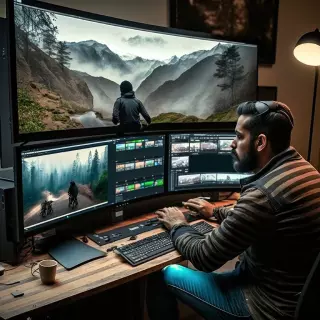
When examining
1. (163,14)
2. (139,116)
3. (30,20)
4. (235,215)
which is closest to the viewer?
(235,215)

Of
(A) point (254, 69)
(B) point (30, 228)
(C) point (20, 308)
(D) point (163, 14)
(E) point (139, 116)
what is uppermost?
(D) point (163, 14)

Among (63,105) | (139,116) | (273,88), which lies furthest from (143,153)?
(273,88)

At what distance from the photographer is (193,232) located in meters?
1.83

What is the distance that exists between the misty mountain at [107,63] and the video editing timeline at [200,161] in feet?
1.26

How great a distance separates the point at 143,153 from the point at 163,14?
881 mm

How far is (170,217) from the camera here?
2064 millimetres

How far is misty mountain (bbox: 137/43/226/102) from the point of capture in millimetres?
2316

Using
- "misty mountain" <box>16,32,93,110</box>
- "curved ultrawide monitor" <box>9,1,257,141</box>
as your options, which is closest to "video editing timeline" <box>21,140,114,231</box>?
"curved ultrawide monitor" <box>9,1,257,141</box>

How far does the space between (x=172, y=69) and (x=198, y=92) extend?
222mm

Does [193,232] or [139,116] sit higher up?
[139,116]

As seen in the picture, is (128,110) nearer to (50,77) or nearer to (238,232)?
(50,77)

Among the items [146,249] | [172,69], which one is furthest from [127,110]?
[146,249]

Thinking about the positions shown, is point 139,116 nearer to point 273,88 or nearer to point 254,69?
A: point 254,69

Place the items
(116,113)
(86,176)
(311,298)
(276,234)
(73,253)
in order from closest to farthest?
(311,298)
(276,234)
(73,253)
(86,176)
(116,113)
